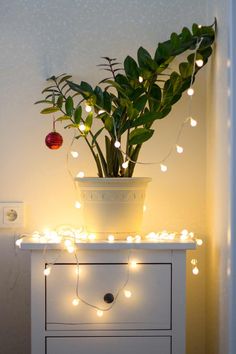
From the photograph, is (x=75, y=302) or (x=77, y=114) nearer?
(x=75, y=302)

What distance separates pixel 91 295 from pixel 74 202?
0.40m

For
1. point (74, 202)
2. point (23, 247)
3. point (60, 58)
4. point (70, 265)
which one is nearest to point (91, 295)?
point (70, 265)

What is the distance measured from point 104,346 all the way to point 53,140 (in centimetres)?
61

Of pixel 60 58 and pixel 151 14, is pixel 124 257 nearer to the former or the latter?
pixel 60 58

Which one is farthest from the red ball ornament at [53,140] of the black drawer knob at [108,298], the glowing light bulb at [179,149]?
the black drawer knob at [108,298]

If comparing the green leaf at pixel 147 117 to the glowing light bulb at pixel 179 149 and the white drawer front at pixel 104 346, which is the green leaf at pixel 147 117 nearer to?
the glowing light bulb at pixel 179 149

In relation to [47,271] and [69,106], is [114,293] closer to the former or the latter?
[47,271]

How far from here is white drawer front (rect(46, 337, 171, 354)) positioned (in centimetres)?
129

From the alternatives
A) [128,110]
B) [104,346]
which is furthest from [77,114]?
[104,346]

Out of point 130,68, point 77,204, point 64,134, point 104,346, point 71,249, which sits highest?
point 130,68

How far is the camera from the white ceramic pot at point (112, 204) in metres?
1.38

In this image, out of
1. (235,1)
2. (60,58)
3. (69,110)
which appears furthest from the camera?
(60,58)

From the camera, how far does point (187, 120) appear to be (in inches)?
63.7

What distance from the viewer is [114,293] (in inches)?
51.1
